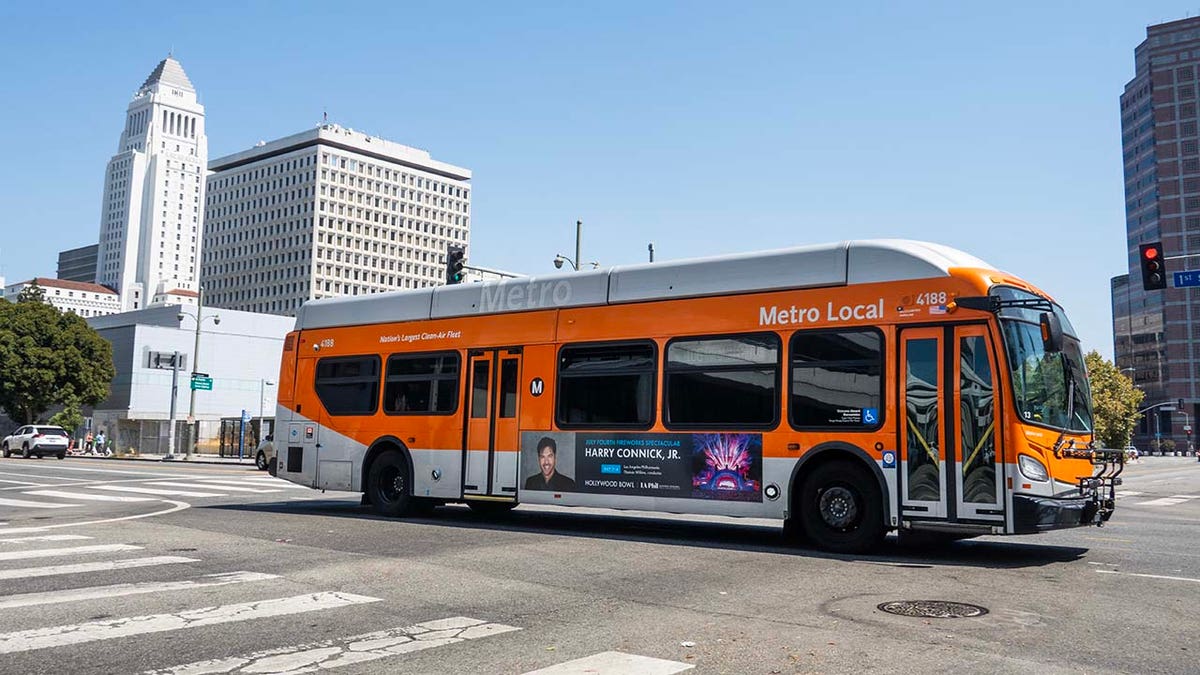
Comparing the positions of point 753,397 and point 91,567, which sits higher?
point 753,397

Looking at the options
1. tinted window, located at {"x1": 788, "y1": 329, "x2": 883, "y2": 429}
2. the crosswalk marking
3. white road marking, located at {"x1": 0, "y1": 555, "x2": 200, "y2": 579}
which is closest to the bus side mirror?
tinted window, located at {"x1": 788, "y1": 329, "x2": 883, "y2": 429}

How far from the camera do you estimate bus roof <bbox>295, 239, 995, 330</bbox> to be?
1094 centimetres

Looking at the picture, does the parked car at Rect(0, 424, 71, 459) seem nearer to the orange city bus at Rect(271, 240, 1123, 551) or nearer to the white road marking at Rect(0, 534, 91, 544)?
the orange city bus at Rect(271, 240, 1123, 551)

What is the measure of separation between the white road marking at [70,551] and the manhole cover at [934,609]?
7680mm

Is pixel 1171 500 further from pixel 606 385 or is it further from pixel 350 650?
pixel 350 650

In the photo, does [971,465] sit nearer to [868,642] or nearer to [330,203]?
[868,642]

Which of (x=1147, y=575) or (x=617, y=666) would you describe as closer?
(x=617, y=666)

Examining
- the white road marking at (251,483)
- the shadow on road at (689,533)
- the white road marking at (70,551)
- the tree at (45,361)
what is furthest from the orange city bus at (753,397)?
the tree at (45,361)

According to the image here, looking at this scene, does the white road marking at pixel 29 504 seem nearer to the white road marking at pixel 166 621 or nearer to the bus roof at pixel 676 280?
the bus roof at pixel 676 280

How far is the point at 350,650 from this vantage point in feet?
18.6

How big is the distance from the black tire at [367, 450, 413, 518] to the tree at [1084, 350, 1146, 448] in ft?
218

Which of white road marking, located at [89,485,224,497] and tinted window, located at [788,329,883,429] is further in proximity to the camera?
white road marking, located at [89,485,224,497]

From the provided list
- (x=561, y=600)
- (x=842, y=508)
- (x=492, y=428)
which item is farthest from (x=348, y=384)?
(x=561, y=600)

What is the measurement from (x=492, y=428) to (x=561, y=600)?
22.3ft
